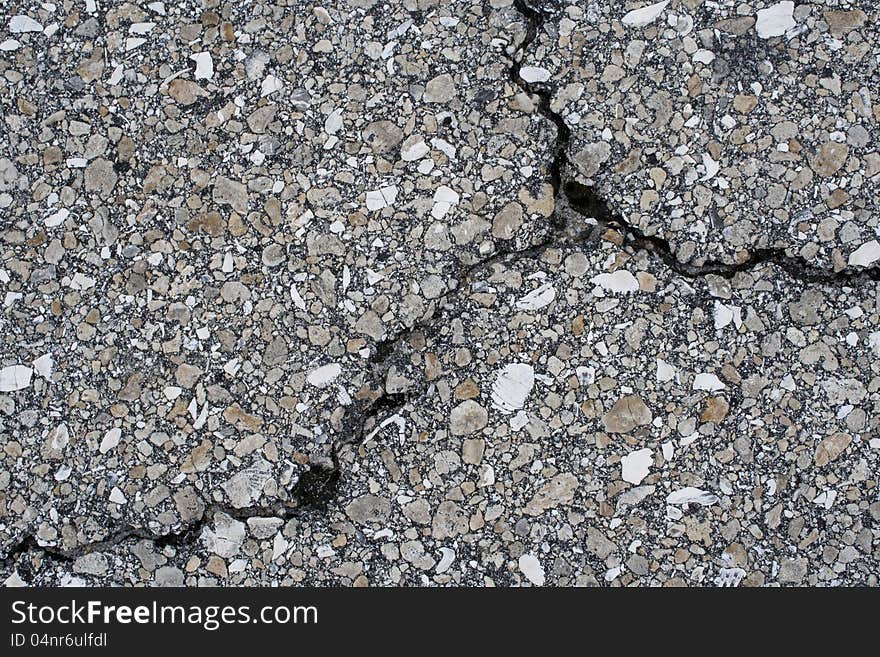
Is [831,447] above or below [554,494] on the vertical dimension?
above

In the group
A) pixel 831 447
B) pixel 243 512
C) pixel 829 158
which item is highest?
pixel 829 158

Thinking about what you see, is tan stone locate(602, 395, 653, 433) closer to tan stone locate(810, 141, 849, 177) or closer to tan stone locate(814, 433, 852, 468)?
tan stone locate(814, 433, 852, 468)

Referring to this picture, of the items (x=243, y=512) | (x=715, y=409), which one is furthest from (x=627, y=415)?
(x=243, y=512)

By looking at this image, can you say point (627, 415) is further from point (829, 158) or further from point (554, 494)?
point (829, 158)

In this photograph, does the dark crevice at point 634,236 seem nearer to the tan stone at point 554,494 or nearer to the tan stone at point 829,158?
the tan stone at point 829,158

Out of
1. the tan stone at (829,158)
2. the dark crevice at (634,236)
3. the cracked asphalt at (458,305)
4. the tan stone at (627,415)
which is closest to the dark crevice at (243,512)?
the cracked asphalt at (458,305)

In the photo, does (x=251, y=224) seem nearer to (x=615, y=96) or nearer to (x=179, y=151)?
(x=179, y=151)

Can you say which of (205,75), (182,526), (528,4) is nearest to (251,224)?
(205,75)

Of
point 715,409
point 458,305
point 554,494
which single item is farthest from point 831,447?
point 458,305

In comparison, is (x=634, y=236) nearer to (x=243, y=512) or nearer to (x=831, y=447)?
(x=831, y=447)
